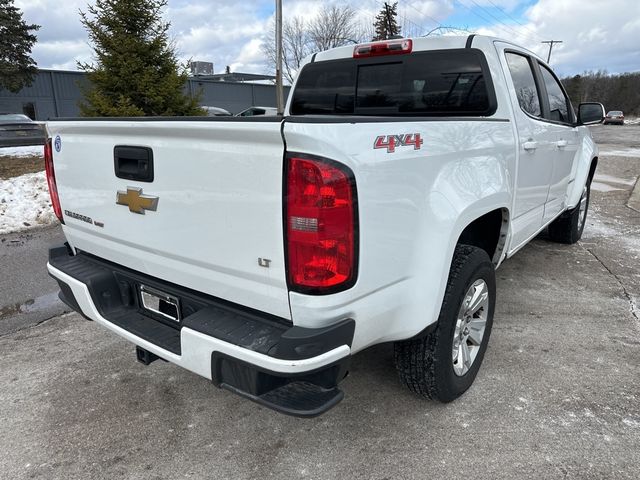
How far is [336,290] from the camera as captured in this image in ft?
6.07

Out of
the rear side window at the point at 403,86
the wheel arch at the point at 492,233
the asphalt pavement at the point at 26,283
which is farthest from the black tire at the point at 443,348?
the asphalt pavement at the point at 26,283

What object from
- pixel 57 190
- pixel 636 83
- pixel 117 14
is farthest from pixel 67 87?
pixel 636 83

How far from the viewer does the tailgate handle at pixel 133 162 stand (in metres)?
2.22

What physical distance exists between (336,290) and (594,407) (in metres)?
1.86

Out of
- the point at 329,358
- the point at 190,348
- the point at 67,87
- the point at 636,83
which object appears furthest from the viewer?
the point at 636,83

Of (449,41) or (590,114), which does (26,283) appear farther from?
(590,114)

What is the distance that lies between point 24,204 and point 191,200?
630 cm

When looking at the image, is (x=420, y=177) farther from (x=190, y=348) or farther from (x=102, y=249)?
(x=102, y=249)

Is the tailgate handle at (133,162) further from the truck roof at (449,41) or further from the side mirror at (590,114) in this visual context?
the side mirror at (590,114)

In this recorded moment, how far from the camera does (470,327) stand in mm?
2859

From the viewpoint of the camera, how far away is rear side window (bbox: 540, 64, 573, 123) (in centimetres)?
418

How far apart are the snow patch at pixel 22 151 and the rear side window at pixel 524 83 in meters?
11.2

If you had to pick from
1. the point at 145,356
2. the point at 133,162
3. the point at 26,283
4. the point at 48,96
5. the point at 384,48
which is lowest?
the point at 26,283

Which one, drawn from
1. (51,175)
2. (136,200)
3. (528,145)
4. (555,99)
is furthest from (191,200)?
(555,99)
